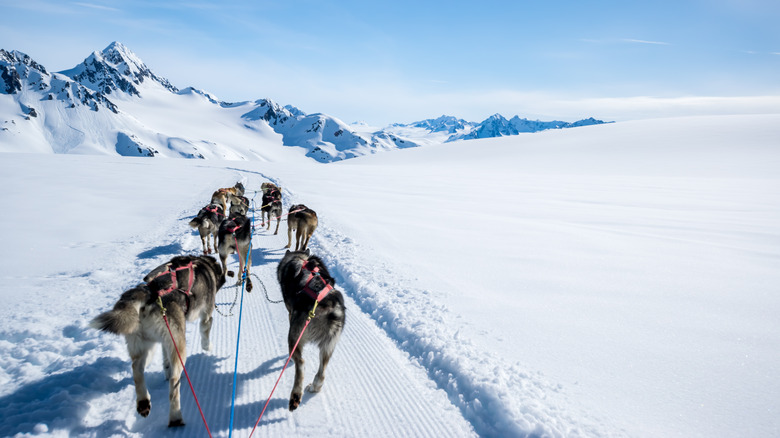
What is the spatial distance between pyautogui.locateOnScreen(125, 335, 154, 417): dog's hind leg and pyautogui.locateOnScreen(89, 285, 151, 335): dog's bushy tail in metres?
0.18

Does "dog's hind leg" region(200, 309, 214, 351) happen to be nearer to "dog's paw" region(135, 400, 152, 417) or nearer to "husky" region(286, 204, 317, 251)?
"dog's paw" region(135, 400, 152, 417)

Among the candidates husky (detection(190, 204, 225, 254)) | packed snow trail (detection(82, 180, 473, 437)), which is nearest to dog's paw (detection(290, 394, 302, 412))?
packed snow trail (detection(82, 180, 473, 437))

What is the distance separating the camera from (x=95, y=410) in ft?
11.0

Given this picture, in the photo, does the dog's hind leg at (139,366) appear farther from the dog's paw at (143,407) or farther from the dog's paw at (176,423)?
the dog's paw at (176,423)

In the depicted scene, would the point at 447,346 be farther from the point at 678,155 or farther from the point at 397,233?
the point at 678,155

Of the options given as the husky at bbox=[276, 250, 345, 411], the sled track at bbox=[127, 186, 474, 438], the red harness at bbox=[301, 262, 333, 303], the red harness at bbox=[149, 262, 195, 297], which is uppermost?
the red harness at bbox=[149, 262, 195, 297]

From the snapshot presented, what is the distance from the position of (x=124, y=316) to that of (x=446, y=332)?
3679mm

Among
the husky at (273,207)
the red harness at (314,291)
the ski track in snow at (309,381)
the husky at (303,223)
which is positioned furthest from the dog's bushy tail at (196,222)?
the red harness at (314,291)

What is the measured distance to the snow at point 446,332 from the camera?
3.44m

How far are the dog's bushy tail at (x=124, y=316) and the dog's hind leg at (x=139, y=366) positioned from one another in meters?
0.18

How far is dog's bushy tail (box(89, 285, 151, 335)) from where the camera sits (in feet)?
9.23

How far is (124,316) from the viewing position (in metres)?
2.94

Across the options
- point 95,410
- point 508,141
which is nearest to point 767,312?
point 95,410

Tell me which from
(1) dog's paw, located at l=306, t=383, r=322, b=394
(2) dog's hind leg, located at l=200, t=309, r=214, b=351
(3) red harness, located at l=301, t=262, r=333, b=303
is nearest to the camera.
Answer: (3) red harness, located at l=301, t=262, r=333, b=303
